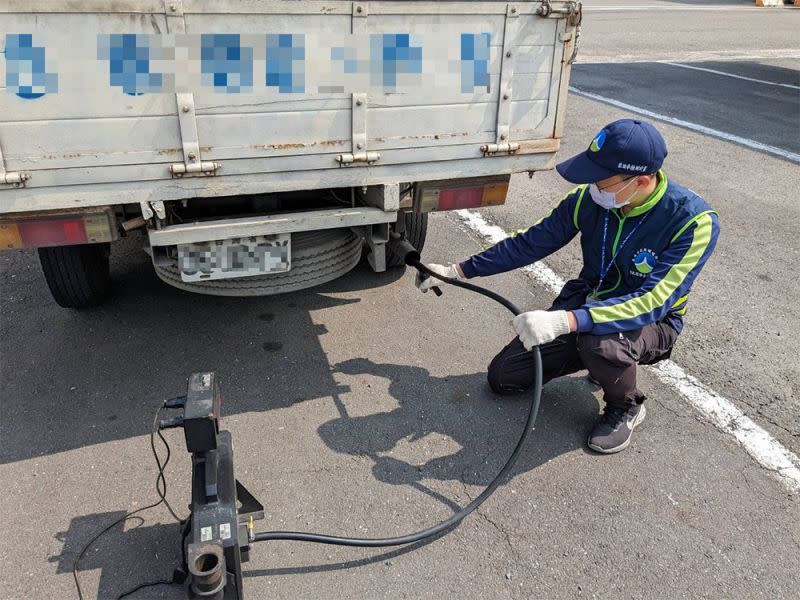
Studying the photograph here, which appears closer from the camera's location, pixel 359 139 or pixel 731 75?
pixel 359 139

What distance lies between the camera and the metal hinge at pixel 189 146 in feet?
8.38

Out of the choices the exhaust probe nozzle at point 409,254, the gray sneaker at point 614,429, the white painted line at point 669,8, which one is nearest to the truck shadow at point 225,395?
the gray sneaker at point 614,429

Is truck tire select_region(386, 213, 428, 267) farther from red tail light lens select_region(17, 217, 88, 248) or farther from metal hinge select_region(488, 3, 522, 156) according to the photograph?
red tail light lens select_region(17, 217, 88, 248)

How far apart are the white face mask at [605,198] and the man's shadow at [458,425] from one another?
3.29ft

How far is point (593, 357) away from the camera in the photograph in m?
2.88

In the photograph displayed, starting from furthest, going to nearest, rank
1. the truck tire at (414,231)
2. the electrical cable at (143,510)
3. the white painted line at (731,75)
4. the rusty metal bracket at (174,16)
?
the white painted line at (731,75) → the truck tire at (414,231) → the rusty metal bracket at (174,16) → the electrical cable at (143,510)

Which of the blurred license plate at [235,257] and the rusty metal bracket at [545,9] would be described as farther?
the blurred license plate at [235,257]

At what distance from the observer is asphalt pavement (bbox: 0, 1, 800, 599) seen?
2400 millimetres

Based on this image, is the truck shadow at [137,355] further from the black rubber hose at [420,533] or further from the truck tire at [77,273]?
the black rubber hose at [420,533]

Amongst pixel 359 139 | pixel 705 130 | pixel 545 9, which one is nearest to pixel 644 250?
pixel 545 9

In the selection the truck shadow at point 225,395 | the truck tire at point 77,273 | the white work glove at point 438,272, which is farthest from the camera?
the truck tire at point 77,273

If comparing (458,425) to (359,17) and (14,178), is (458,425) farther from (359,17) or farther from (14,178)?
(14,178)

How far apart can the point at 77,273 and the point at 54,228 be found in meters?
1.00

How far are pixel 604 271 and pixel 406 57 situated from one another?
1.32m
